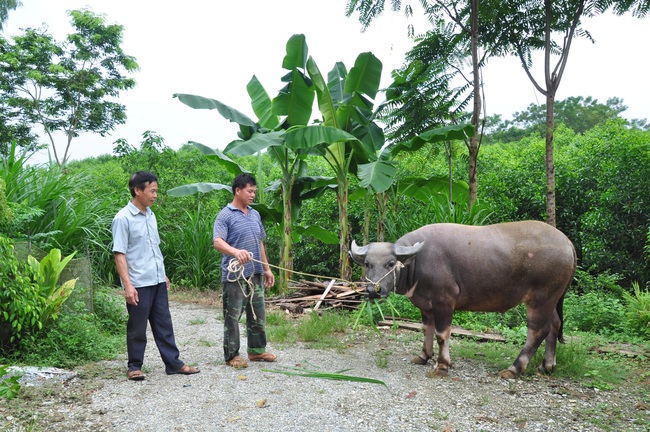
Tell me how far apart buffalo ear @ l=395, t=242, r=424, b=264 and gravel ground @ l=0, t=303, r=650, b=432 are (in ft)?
3.57

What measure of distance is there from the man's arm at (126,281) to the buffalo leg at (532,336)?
3.31m

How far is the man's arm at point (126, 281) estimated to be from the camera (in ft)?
14.0

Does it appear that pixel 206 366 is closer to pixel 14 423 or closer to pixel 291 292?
pixel 14 423

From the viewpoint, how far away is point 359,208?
34.7 ft

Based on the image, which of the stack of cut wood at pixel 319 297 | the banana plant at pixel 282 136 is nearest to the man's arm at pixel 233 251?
the banana plant at pixel 282 136

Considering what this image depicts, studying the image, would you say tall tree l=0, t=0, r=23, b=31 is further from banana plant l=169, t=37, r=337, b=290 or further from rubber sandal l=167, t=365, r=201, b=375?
rubber sandal l=167, t=365, r=201, b=375

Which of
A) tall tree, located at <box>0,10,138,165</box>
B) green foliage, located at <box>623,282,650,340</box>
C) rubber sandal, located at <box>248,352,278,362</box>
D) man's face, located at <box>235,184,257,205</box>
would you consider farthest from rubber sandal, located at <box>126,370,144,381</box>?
tall tree, located at <box>0,10,138,165</box>

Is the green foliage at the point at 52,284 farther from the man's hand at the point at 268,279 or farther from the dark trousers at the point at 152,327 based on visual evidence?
the man's hand at the point at 268,279

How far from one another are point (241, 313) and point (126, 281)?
109 centimetres

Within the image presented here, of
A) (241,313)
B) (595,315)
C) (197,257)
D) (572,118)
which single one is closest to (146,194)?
(241,313)

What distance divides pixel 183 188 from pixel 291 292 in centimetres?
262

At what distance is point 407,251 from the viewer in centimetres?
477

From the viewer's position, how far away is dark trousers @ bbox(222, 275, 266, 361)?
4.84 m

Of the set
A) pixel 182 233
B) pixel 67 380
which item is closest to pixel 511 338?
pixel 67 380
